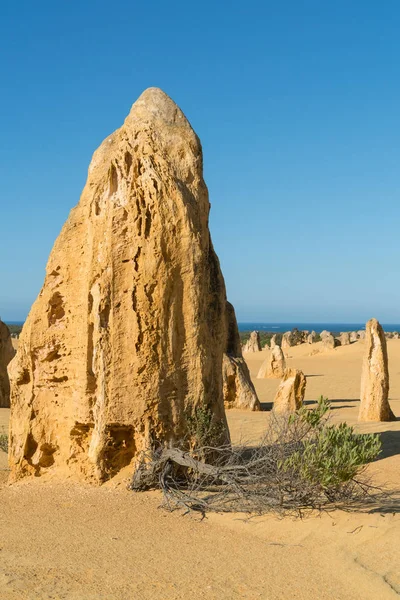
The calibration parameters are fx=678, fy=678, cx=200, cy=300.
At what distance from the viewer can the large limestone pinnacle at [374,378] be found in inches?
514

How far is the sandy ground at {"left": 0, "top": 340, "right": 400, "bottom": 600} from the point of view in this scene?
468 cm

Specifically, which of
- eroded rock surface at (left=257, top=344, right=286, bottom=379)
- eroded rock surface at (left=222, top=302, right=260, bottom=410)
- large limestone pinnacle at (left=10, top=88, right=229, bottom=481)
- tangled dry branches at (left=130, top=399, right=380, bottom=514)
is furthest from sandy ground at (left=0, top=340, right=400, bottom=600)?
eroded rock surface at (left=257, top=344, right=286, bottom=379)

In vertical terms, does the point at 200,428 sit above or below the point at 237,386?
above

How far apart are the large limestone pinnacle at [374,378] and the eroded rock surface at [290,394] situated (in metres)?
1.24

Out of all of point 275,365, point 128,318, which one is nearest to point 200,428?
point 128,318

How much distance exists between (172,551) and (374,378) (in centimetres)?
855

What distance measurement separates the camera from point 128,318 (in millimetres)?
7234

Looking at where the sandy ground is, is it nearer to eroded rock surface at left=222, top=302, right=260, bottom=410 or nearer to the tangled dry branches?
the tangled dry branches

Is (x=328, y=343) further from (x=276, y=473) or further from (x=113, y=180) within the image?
(x=276, y=473)

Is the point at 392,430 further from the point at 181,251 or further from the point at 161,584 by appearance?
the point at 161,584

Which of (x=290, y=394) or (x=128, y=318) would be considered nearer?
(x=128, y=318)

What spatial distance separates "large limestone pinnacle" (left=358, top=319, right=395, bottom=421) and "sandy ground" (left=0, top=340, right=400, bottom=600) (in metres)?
6.59

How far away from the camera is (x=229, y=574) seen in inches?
195

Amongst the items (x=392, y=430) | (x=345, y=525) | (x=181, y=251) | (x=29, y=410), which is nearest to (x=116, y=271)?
(x=181, y=251)
